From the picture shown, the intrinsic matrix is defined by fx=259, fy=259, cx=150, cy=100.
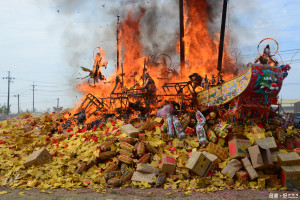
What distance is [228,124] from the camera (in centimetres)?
1005

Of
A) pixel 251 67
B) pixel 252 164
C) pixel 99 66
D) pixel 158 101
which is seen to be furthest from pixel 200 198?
pixel 99 66

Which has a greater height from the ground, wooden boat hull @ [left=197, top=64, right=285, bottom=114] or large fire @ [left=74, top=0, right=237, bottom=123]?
large fire @ [left=74, top=0, right=237, bottom=123]

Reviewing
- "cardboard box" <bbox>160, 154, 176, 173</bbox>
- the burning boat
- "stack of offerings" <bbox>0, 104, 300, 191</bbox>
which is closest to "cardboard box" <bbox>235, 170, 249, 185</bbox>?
"stack of offerings" <bbox>0, 104, 300, 191</bbox>

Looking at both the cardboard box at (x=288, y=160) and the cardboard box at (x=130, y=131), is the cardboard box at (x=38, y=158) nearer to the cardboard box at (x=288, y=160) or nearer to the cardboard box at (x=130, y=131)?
the cardboard box at (x=130, y=131)

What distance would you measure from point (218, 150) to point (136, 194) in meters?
3.45

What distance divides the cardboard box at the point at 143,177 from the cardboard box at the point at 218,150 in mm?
2288

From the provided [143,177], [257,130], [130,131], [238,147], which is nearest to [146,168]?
[143,177]

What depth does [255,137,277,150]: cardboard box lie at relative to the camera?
8.95 m

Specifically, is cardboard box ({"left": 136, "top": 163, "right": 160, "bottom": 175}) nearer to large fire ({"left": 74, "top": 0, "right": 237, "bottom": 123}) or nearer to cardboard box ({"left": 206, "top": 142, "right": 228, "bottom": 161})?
cardboard box ({"left": 206, "top": 142, "right": 228, "bottom": 161})

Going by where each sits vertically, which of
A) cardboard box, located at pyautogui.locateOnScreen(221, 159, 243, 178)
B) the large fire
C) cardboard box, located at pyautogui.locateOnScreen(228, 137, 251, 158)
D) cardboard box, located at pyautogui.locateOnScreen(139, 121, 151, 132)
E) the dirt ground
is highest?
the large fire

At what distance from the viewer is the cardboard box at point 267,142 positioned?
895cm

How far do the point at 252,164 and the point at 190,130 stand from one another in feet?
8.99

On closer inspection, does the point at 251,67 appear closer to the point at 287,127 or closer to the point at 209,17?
the point at 287,127

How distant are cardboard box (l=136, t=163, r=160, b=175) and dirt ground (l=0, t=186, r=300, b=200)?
68 cm
